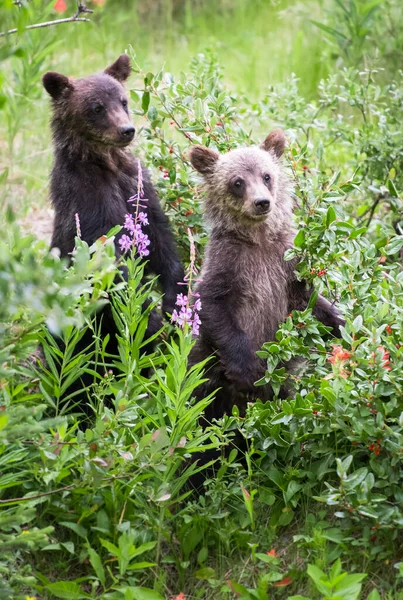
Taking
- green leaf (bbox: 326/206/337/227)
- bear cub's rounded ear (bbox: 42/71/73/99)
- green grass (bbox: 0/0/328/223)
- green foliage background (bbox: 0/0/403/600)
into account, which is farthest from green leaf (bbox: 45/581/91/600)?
green grass (bbox: 0/0/328/223)

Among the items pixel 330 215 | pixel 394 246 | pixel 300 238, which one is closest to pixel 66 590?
pixel 300 238

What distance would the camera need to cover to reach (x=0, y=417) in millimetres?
2480

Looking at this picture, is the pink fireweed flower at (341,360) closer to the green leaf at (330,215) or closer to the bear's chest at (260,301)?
the green leaf at (330,215)

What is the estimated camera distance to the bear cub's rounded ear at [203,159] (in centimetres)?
449

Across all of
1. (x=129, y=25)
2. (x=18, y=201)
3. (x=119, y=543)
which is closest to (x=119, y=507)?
(x=119, y=543)

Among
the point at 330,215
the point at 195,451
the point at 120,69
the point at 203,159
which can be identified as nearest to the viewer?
the point at 195,451

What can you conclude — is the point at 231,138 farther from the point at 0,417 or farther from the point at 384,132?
the point at 0,417

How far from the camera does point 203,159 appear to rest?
14.8 feet

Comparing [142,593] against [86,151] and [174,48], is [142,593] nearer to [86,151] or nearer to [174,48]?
[86,151]

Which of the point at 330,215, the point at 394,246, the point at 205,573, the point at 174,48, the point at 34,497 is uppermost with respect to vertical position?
the point at 174,48

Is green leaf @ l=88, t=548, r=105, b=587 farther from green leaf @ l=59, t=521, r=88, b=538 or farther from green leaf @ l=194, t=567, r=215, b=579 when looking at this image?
green leaf @ l=194, t=567, r=215, b=579

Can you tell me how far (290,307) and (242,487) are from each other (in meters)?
1.16

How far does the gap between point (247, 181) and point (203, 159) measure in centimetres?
30

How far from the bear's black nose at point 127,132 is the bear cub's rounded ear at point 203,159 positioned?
501 millimetres
